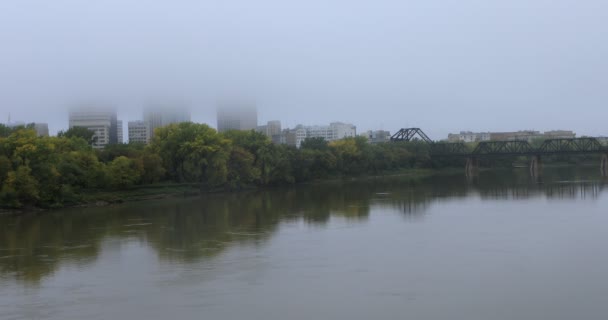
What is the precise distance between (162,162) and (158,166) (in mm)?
1520

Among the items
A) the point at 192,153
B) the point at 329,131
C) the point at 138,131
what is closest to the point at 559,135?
the point at 329,131

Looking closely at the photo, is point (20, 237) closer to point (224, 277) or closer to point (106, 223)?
point (106, 223)

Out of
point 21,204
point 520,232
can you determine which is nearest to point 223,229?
point 520,232

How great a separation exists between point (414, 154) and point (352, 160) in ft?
34.1

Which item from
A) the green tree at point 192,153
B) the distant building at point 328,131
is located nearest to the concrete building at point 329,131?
the distant building at point 328,131

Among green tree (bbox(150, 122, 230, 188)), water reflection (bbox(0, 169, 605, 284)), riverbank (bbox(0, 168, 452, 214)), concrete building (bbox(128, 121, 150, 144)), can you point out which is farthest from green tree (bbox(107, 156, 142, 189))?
concrete building (bbox(128, 121, 150, 144))

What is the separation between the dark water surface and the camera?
9.27 m

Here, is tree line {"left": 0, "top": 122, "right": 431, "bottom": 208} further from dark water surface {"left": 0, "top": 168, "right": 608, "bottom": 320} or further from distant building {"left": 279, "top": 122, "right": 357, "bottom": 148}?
distant building {"left": 279, "top": 122, "right": 357, "bottom": 148}

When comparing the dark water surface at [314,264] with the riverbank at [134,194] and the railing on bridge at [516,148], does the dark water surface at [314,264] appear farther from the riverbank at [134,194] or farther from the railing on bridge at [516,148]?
the railing on bridge at [516,148]

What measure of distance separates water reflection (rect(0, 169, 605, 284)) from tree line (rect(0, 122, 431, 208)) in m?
1.56

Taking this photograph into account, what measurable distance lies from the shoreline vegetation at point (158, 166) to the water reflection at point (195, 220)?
1.47m

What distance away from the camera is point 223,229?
59.1 feet

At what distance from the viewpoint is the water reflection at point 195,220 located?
1428cm

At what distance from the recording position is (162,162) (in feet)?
105
